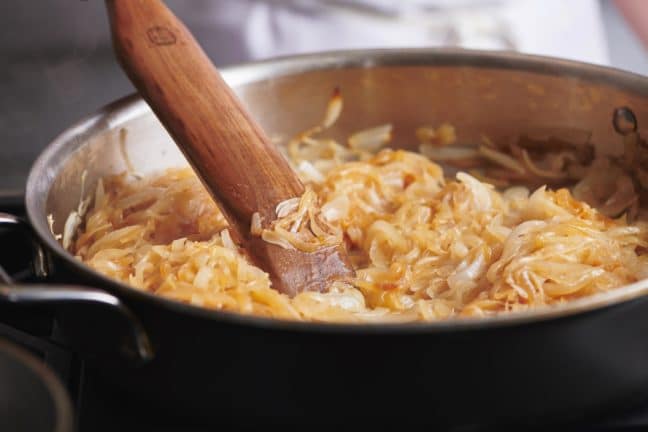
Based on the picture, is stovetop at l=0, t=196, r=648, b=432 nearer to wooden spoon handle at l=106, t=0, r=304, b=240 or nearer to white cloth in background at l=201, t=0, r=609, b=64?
wooden spoon handle at l=106, t=0, r=304, b=240

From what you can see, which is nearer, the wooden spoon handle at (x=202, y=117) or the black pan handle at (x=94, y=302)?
the black pan handle at (x=94, y=302)

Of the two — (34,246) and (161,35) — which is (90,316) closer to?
(34,246)

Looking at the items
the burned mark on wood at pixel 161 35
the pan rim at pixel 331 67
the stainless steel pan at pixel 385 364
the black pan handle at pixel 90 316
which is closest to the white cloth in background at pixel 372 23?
the pan rim at pixel 331 67

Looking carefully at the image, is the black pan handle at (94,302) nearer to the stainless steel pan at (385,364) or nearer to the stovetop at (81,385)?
the stainless steel pan at (385,364)

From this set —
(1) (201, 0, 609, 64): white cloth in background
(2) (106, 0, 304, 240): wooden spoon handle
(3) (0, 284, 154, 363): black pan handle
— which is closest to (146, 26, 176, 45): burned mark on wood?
(2) (106, 0, 304, 240): wooden spoon handle

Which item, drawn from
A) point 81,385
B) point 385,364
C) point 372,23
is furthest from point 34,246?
point 372,23
